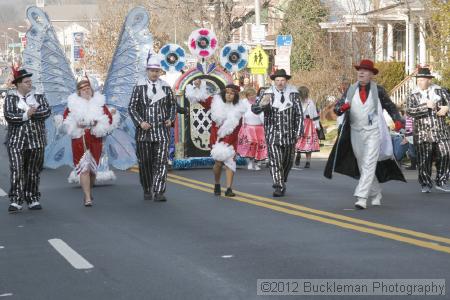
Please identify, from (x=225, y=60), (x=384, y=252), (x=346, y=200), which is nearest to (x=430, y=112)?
(x=346, y=200)

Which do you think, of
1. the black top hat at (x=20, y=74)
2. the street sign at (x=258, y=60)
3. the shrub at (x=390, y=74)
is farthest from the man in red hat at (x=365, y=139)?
the shrub at (x=390, y=74)

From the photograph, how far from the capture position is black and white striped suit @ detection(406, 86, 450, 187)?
15258 millimetres

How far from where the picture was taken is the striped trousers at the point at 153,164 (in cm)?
1448

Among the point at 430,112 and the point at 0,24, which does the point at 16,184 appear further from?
the point at 0,24

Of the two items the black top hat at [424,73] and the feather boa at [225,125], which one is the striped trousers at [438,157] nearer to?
the black top hat at [424,73]

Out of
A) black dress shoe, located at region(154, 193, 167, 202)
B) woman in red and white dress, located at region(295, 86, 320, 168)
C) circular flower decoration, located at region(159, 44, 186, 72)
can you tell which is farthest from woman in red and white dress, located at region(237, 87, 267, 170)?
black dress shoe, located at region(154, 193, 167, 202)

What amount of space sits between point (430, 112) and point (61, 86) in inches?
250

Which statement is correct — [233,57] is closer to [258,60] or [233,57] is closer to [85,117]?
[258,60]

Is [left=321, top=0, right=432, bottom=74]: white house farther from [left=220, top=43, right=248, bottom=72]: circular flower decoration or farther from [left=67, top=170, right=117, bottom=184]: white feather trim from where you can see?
[left=67, top=170, right=117, bottom=184]: white feather trim

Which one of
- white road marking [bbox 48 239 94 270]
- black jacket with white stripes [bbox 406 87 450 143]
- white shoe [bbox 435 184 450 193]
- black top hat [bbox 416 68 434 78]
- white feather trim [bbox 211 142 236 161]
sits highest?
black top hat [bbox 416 68 434 78]

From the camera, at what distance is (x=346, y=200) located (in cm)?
1413

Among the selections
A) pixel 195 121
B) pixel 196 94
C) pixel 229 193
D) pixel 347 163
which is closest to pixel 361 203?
pixel 347 163

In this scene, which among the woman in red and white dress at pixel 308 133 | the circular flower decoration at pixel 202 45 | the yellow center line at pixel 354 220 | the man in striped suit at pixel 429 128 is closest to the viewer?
the yellow center line at pixel 354 220

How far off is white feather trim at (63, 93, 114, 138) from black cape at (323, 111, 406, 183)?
10.6 ft
